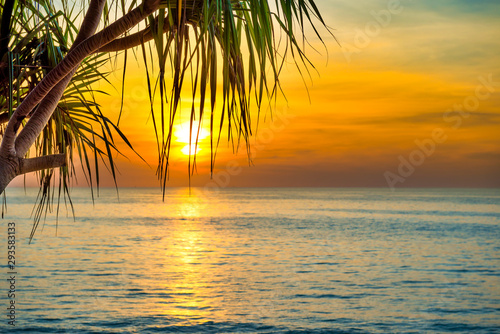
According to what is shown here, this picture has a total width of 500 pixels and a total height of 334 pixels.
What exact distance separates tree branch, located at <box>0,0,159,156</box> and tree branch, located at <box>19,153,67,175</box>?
0.18ft

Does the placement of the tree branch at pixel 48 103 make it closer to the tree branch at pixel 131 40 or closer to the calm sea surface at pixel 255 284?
the tree branch at pixel 131 40

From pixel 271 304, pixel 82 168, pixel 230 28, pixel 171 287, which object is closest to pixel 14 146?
pixel 82 168

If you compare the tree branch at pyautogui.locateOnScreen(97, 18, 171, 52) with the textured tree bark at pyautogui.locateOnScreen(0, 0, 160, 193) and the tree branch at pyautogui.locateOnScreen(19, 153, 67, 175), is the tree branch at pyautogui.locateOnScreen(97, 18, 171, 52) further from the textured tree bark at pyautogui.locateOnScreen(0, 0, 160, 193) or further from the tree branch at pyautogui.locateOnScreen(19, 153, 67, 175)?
the tree branch at pyautogui.locateOnScreen(19, 153, 67, 175)

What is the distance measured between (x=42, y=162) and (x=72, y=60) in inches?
14.9

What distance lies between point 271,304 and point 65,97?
10.3 m

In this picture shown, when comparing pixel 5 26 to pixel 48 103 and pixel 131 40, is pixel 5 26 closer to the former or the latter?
pixel 48 103

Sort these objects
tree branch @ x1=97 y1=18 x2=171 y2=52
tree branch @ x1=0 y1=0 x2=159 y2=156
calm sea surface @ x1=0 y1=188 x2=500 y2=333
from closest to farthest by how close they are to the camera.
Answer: tree branch @ x1=0 y1=0 x2=159 y2=156 < tree branch @ x1=97 y1=18 x2=171 y2=52 < calm sea surface @ x1=0 y1=188 x2=500 y2=333

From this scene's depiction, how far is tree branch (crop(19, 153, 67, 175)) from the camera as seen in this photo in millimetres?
2027

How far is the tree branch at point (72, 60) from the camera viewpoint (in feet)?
6.37

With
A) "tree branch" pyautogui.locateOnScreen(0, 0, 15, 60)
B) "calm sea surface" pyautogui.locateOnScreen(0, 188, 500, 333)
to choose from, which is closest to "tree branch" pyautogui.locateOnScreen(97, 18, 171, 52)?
"tree branch" pyautogui.locateOnScreen(0, 0, 15, 60)

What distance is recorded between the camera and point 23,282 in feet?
50.5

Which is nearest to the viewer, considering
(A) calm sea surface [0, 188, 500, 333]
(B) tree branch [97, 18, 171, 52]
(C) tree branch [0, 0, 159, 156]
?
(C) tree branch [0, 0, 159, 156]

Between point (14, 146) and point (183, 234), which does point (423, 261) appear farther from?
point (14, 146)

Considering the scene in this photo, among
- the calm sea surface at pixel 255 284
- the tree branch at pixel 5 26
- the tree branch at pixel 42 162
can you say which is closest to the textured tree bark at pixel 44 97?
the tree branch at pixel 42 162
